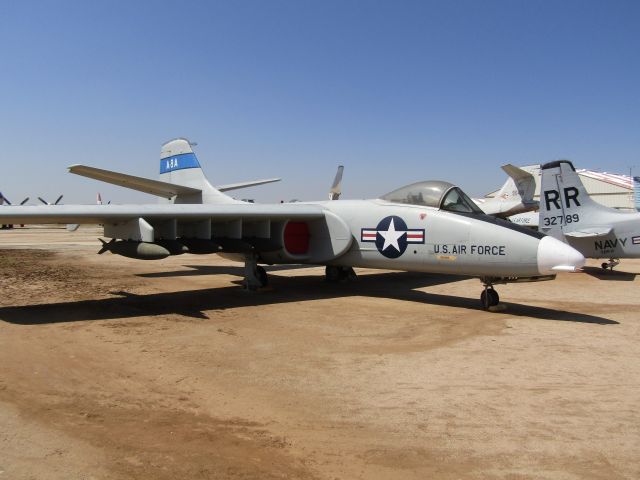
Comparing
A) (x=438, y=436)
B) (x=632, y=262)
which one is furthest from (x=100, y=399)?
(x=632, y=262)

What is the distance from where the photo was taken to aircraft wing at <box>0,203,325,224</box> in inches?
339

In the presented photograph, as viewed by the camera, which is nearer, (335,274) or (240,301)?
(240,301)

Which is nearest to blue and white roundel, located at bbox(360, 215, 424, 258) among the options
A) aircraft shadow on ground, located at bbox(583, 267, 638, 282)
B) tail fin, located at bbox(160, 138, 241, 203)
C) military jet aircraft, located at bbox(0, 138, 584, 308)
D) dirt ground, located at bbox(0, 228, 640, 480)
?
military jet aircraft, located at bbox(0, 138, 584, 308)

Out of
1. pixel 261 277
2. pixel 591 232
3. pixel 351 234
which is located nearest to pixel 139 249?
pixel 261 277

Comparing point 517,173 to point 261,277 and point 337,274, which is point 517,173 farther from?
point 261,277

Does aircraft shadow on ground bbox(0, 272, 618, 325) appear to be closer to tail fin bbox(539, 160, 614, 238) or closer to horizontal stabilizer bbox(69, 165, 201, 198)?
horizontal stabilizer bbox(69, 165, 201, 198)

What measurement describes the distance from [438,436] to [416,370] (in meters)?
1.71

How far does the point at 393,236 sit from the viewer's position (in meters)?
10.4

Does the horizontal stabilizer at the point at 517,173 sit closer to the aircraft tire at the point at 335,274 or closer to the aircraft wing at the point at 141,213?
the aircraft tire at the point at 335,274

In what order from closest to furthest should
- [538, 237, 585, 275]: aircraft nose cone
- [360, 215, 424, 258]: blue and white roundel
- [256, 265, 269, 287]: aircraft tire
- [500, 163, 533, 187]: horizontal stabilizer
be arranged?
[538, 237, 585, 275]: aircraft nose cone, [360, 215, 424, 258]: blue and white roundel, [256, 265, 269, 287]: aircraft tire, [500, 163, 533, 187]: horizontal stabilizer

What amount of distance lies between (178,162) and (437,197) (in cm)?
983

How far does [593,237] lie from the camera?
581 inches

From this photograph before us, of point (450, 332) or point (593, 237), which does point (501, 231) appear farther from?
point (593, 237)

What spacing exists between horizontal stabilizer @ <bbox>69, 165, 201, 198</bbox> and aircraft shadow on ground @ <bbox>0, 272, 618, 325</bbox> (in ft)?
10.8
